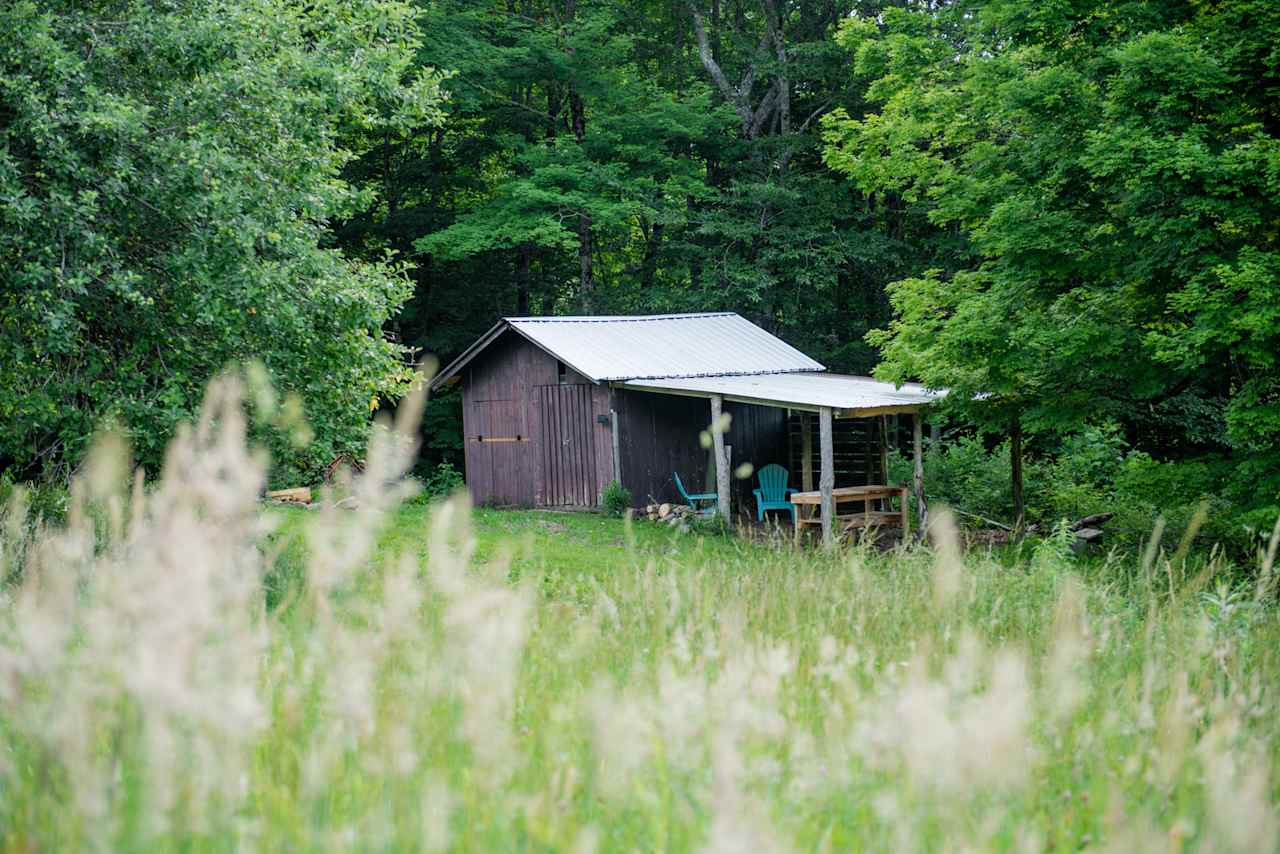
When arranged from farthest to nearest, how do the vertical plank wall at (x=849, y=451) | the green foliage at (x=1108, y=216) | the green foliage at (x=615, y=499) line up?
1. the vertical plank wall at (x=849, y=451)
2. the green foliage at (x=615, y=499)
3. the green foliage at (x=1108, y=216)

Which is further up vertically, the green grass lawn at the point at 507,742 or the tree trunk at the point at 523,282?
the tree trunk at the point at 523,282

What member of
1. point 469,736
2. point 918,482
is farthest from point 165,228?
point 918,482

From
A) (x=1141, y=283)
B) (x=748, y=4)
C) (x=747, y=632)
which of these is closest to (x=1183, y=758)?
(x=747, y=632)

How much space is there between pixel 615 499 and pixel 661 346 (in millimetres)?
3339

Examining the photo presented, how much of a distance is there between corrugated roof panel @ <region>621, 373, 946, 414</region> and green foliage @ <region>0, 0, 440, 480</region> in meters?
6.54

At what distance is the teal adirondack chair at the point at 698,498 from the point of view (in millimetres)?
17461

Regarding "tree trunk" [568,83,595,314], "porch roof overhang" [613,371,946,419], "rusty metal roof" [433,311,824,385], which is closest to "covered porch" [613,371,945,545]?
"porch roof overhang" [613,371,946,419]

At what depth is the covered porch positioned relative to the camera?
14711 mm

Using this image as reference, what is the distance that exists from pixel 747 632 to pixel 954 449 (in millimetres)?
16686

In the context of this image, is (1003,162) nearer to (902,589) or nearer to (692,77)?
(902,589)

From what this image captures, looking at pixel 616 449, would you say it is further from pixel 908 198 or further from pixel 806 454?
pixel 908 198

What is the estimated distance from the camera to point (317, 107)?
32.2 ft

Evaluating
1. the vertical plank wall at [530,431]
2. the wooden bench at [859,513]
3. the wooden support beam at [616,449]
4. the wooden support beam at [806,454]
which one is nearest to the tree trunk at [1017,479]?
the wooden bench at [859,513]

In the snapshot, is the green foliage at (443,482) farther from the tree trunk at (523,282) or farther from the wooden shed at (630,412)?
the tree trunk at (523,282)
